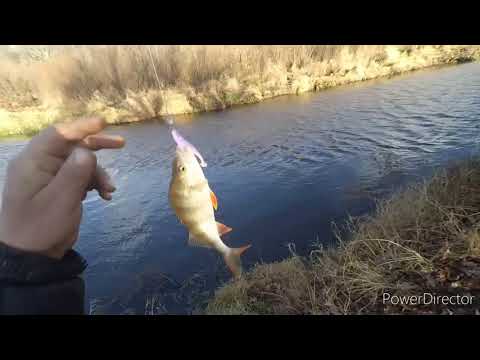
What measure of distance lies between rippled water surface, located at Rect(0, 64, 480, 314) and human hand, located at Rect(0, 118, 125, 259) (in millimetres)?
4350

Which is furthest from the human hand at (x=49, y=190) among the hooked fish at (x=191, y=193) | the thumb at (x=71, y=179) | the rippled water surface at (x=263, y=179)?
the rippled water surface at (x=263, y=179)

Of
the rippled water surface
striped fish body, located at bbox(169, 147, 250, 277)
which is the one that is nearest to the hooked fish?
striped fish body, located at bbox(169, 147, 250, 277)

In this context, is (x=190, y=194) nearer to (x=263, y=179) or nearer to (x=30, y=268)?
(x=30, y=268)

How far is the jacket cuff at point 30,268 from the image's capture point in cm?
166

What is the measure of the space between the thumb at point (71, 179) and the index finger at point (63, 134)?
0.40ft

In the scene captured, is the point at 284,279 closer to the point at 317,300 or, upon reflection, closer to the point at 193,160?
→ the point at 317,300

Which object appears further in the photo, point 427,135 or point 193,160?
point 427,135

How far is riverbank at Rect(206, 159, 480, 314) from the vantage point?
3.75 metres

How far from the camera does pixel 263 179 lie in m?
9.78

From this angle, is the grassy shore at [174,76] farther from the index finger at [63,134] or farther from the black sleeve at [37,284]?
the black sleeve at [37,284]

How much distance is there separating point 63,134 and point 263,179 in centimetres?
814

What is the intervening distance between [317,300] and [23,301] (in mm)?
3697

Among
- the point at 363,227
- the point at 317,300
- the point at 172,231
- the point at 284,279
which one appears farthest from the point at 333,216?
the point at 172,231

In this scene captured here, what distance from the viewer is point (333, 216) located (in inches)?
300
